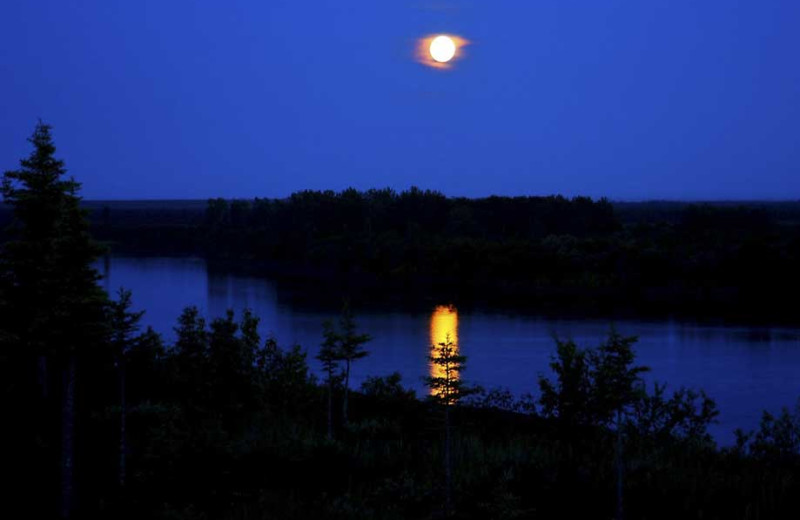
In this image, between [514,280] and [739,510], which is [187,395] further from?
[514,280]

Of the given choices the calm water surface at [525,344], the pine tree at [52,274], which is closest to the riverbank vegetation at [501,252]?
the calm water surface at [525,344]

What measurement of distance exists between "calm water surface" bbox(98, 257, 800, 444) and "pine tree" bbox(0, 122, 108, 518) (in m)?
9.19

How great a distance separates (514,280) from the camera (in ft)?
177

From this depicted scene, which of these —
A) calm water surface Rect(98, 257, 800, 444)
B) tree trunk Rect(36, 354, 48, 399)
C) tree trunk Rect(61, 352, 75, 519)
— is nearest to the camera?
tree trunk Rect(61, 352, 75, 519)

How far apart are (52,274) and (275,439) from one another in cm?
469

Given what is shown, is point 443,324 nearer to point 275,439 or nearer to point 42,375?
point 42,375

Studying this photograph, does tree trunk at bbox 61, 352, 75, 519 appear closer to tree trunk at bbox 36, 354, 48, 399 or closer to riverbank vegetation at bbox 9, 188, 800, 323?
tree trunk at bbox 36, 354, 48, 399

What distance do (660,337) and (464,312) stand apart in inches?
428

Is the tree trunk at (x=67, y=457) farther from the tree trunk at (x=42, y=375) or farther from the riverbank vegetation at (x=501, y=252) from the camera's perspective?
the riverbank vegetation at (x=501, y=252)

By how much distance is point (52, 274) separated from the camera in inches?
434

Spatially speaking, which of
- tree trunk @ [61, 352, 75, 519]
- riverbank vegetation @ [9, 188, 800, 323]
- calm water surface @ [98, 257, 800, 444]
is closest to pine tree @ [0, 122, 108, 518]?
tree trunk @ [61, 352, 75, 519]

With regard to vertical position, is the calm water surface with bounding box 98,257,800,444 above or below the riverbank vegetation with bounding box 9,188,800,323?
below

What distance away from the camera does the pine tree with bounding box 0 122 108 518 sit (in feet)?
36.1

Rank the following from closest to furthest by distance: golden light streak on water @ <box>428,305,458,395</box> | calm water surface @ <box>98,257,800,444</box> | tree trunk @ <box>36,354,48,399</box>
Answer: tree trunk @ <box>36,354,48,399</box>, calm water surface @ <box>98,257,800,444</box>, golden light streak on water @ <box>428,305,458,395</box>
